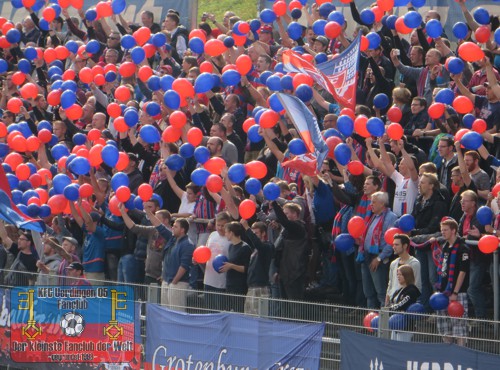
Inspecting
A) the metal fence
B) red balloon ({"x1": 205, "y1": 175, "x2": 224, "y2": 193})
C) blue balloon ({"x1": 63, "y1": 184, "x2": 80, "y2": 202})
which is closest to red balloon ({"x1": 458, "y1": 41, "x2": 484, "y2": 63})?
red balloon ({"x1": 205, "y1": 175, "x2": 224, "y2": 193})

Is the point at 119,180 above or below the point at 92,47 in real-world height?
below

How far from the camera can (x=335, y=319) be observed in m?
11.7

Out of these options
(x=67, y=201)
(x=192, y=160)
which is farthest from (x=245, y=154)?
(x=67, y=201)

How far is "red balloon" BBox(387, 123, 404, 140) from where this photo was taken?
1434cm

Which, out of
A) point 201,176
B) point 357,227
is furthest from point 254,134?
point 357,227

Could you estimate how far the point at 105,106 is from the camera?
63.9ft

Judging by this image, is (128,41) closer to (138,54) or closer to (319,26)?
(138,54)

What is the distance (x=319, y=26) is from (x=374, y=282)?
552 cm

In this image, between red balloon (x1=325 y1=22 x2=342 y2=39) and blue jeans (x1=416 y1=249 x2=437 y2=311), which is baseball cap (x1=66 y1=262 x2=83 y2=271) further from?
red balloon (x1=325 y1=22 x2=342 y2=39)

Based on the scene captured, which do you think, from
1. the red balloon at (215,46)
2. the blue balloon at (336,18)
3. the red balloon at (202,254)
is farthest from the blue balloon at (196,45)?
the red balloon at (202,254)

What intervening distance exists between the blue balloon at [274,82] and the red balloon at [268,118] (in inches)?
28.8

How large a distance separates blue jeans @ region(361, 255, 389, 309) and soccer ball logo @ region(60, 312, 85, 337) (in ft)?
11.1

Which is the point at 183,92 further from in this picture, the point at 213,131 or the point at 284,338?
the point at 284,338

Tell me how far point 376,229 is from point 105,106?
7.03 metres
